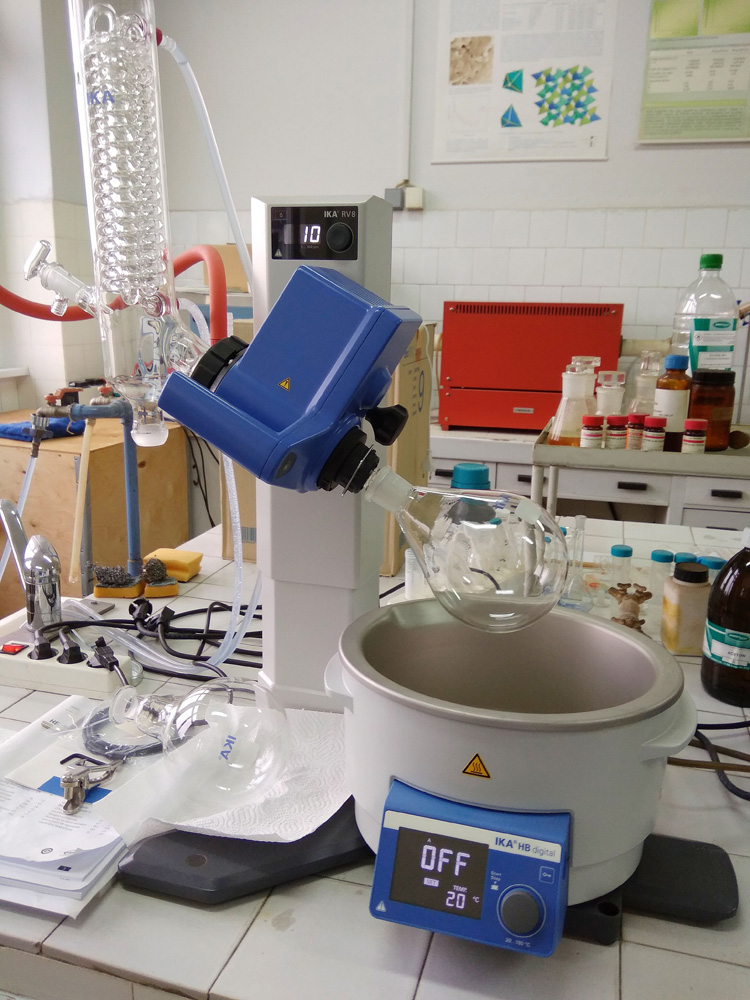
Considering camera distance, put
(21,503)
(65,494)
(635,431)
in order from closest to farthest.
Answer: (21,503)
(635,431)
(65,494)

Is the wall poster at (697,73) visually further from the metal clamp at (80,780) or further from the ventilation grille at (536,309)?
the metal clamp at (80,780)

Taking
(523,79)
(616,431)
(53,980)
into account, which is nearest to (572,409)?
(616,431)

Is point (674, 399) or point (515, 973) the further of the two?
point (674, 399)

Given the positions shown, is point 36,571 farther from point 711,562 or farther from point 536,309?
point 536,309

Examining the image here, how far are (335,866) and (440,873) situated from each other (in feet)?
0.52

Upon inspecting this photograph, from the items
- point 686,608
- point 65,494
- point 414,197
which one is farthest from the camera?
point 414,197

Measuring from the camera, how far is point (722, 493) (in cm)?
259

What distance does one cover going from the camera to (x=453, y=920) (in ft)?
1.77

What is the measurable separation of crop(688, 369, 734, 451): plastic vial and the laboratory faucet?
119cm

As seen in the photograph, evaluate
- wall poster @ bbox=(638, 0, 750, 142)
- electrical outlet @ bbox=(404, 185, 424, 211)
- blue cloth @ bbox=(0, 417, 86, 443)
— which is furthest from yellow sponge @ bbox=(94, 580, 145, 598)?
wall poster @ bbox=(638, 0, 750, 142)

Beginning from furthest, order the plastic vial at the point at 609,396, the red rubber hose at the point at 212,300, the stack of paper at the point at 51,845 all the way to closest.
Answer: the plastic vial at the point at 609,396
the red rubber hose at the point at 212,300
the stack of paper at the point at 51,845

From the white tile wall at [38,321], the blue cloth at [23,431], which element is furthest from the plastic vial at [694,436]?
the white tile wall at [38,321]

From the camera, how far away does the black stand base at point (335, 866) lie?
2.01ft

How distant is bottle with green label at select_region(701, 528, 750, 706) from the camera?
915 millimetres
